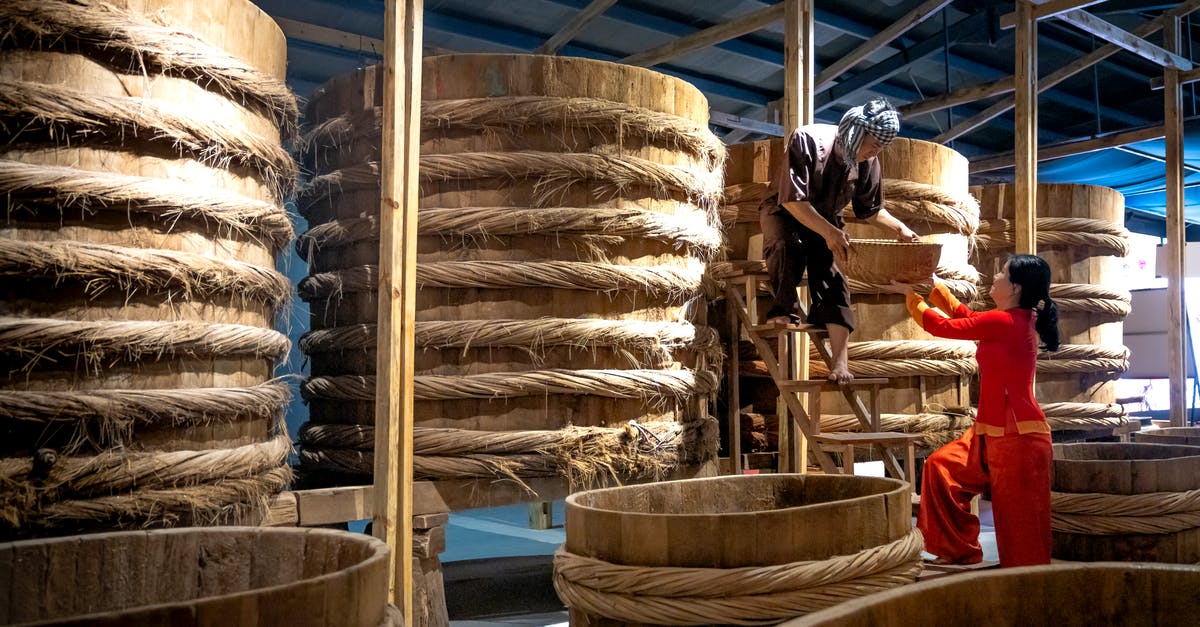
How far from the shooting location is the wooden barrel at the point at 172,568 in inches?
66.9

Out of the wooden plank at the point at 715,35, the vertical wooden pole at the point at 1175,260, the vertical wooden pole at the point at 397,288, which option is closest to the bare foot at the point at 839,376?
the vertical wooden pole at the point at 397,288

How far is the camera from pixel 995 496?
3.52 meters

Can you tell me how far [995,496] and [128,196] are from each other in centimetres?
299

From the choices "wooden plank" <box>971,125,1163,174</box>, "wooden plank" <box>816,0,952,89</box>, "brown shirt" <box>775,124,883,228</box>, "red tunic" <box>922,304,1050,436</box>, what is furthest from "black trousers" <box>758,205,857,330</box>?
"wooden plank" <box>971,125,1163,174</box>

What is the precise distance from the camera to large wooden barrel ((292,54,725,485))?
3.78 meters

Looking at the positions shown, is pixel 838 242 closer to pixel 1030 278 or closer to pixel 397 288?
pixel 1030 278

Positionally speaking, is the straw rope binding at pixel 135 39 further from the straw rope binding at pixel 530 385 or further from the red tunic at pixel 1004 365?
the red tunic at pixel 1004 365

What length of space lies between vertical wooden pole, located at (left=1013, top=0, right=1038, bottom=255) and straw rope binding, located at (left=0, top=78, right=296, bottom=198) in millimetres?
4006

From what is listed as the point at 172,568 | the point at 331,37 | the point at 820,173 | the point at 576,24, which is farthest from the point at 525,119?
the point at 576,24

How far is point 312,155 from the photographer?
4.34m

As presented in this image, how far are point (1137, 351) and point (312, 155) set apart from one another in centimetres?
1022

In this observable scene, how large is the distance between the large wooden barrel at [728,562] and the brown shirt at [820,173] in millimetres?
2141

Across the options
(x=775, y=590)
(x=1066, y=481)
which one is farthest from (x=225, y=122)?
(x=1066, y=481)

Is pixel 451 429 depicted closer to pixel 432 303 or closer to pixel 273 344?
pixel 432 303
